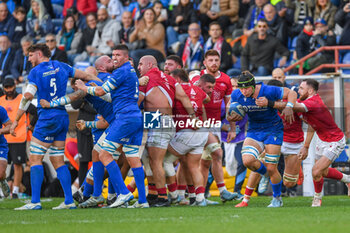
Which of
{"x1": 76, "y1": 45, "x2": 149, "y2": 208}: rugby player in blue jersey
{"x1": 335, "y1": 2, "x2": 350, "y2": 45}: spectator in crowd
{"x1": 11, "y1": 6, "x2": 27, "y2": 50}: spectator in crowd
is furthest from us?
{"x1": 11, "y1": 6, "x2": 27, "y2": 50}: spectator in crowd

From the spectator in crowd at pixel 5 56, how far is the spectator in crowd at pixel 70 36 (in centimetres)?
150

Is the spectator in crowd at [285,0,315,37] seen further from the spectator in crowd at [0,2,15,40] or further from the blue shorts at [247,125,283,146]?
the spectator in crowd at [0,2,15,40]

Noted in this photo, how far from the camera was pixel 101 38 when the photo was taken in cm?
2011

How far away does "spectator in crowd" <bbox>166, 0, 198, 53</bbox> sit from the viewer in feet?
63.1

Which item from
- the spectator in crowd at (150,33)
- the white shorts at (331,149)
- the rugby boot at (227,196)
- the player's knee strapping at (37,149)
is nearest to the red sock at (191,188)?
the rugby boot at (227,196)

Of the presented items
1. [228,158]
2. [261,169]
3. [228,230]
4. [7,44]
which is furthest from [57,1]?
[228,230]

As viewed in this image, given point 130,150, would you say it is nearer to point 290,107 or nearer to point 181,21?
point 290,107

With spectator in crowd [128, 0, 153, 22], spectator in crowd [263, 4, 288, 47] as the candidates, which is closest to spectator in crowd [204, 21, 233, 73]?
spectator in crowd [263, 4, 288, 47]

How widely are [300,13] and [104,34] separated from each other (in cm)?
548

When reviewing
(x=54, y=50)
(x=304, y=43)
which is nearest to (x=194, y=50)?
(x=304, y=43)

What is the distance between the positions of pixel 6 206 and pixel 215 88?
4200 millimetres

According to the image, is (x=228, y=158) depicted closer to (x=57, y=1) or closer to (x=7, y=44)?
(x=7, y=44)

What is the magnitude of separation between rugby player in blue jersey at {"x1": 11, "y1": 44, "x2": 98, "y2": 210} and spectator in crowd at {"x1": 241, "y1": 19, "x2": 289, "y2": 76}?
713 cm

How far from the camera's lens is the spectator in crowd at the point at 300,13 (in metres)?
17.9
